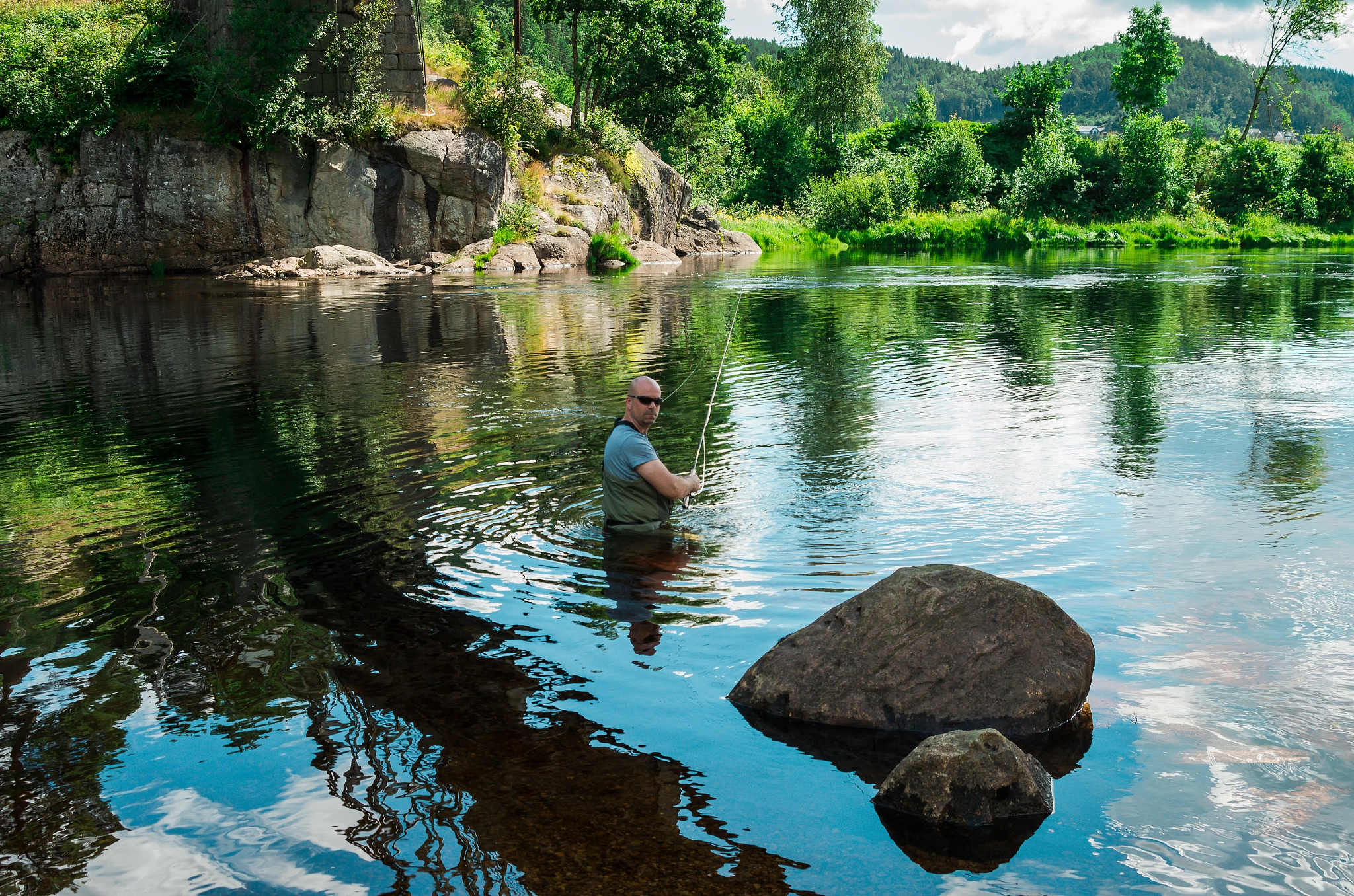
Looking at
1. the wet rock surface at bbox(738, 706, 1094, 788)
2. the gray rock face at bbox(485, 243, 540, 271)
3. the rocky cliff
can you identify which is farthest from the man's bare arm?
the rocky cliff

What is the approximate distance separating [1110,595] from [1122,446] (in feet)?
15.2

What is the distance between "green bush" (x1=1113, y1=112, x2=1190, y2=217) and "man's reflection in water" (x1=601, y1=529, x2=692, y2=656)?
208 feet

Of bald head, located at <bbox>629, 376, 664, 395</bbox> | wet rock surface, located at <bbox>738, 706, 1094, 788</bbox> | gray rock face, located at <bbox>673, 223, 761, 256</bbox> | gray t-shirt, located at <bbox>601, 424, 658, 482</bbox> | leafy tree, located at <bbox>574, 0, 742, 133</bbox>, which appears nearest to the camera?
wet rock surface, located at <bbox>738, 706, 1094, 788</bbox>

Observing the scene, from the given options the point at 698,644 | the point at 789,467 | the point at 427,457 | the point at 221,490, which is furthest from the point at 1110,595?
the point at 221,490

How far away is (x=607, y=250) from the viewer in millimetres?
43844

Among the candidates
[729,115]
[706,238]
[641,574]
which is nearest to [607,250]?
[706,238]

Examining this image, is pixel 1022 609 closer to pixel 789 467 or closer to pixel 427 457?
pixel 789 467

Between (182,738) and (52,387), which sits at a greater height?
(52,387)

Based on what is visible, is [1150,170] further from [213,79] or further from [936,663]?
[936,663]

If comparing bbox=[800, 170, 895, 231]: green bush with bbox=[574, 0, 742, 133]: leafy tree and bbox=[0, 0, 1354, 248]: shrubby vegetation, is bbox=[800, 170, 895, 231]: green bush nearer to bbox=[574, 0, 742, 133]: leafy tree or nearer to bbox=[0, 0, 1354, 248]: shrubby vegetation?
bbox=[0, 0, 1354, 248]: shrubby vegetation

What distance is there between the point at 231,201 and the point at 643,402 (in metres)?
37.2

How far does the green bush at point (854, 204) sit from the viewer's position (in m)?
61.8

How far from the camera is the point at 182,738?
15.9ft

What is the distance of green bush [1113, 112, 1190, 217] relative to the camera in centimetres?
6225
